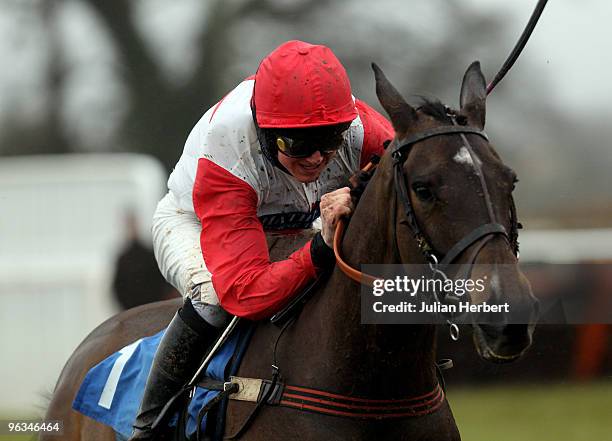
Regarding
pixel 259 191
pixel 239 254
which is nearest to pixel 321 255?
pixel 239 254

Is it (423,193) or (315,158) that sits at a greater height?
(423,193)

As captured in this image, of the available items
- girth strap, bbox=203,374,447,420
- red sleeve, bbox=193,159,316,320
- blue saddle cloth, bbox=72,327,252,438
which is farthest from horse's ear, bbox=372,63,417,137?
blue saddle cloth, bbox=72,327,252,438

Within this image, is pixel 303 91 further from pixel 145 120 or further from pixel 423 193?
pixel 145 120

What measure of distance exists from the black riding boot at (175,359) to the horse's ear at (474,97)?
53.5 inches

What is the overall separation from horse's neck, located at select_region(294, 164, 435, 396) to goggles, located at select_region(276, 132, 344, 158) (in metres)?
0.32

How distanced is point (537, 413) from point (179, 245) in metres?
5.69

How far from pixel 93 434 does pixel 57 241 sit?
7.77 meters

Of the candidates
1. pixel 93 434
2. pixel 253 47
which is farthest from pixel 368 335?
pixel 253 47

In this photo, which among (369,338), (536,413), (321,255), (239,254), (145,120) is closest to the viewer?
(369,338)

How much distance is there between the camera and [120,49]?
18.1 metres

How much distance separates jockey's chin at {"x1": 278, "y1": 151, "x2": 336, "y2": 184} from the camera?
3.95 metres

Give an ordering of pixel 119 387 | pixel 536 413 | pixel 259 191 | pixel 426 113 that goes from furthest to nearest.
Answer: pixel 536 413 → pixel 119 387 → pixel 259 191 → pixel 426 113

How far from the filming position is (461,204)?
3162 millimetres

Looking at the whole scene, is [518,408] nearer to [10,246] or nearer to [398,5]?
[10,246]
